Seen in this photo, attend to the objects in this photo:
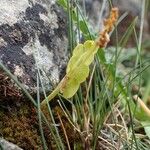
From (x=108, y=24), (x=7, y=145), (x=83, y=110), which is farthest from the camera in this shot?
(x=83, y=110)

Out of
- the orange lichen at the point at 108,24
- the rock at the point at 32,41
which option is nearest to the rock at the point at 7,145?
the rock at the point at 32,41

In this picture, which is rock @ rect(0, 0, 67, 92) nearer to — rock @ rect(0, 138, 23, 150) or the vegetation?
the vegetation

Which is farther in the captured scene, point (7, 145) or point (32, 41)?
point (32, 41)

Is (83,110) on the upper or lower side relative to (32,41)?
lower

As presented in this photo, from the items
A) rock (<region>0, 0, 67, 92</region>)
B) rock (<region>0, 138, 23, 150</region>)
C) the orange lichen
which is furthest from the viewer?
rock (<region>0, 0, 67, 92</region>)

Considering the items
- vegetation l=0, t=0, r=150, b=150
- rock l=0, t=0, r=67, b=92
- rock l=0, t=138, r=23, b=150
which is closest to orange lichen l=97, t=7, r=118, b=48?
vegetation l=0, t=0, r=150, b=150

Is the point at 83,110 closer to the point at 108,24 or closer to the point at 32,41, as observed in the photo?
the point at 32,41

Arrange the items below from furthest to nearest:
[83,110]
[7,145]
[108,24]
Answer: [83,110] → [7,145] → [108,24]

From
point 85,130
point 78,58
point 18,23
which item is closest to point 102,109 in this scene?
point 85,130

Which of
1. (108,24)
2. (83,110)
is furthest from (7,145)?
(108,24)
